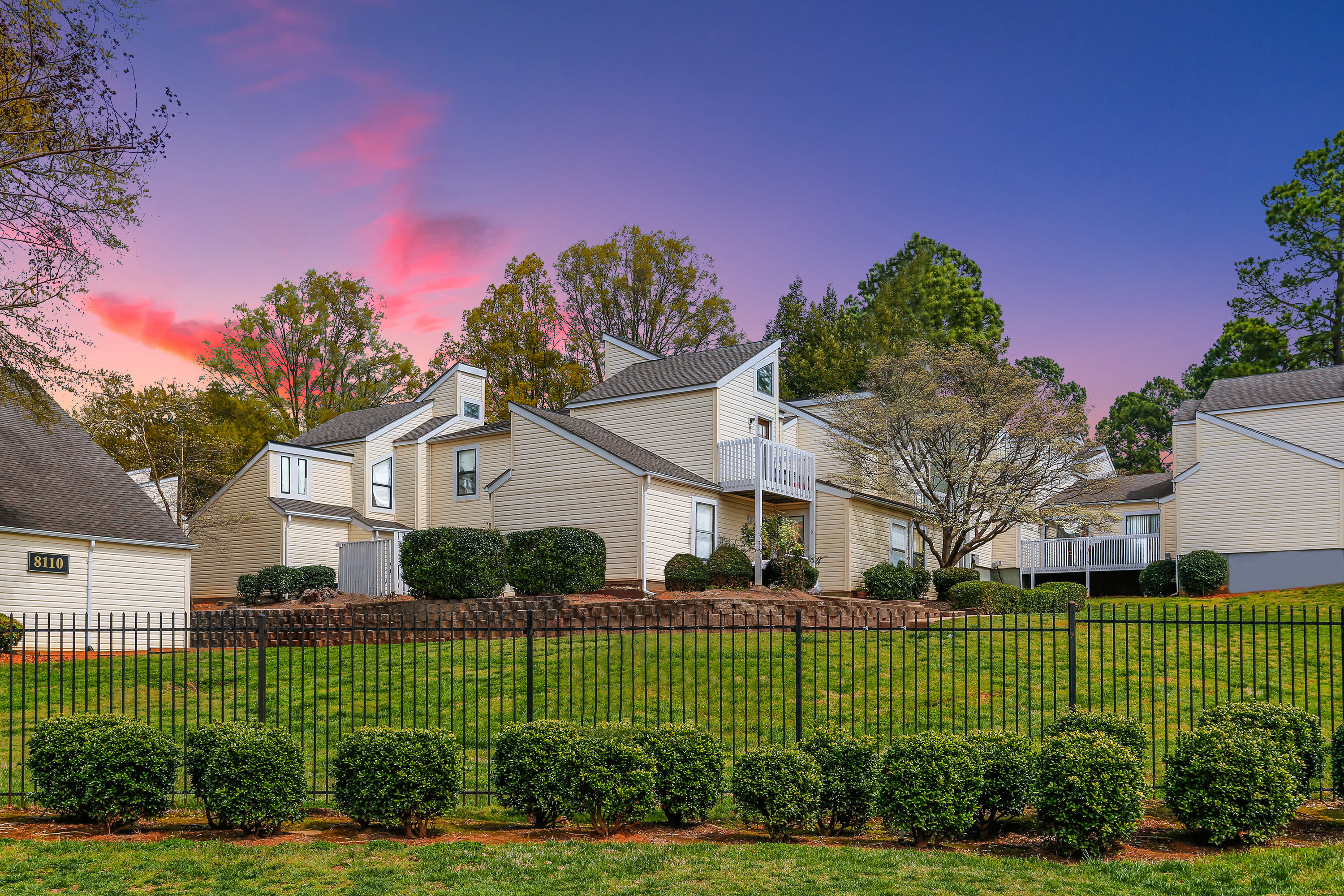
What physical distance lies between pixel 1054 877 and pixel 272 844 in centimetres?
679

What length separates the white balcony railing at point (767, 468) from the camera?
29484mm

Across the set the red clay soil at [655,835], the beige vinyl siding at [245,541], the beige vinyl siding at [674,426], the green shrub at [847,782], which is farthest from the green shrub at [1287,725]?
the beige vinyl siding at [245,541]

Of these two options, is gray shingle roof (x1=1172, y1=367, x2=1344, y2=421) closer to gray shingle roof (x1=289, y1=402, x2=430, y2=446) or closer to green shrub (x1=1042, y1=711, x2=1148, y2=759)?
green shrub (x1=1042, y1=711, x2=1148, y2=759)

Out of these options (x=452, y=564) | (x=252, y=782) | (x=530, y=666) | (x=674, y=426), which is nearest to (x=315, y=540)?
(x=452, y=564)

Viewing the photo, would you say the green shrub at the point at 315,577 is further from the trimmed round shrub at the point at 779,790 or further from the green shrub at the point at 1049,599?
the trimmed round shrub at the point at 779,790

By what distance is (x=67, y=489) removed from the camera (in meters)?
26.0

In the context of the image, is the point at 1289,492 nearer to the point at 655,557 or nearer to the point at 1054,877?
the point at 655,557

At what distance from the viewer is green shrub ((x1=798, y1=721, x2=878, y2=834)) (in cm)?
971

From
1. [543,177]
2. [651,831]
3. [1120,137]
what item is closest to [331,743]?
[651,831]

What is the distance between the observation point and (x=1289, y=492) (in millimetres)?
31328

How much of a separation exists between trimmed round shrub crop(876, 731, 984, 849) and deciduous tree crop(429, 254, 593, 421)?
130 ft

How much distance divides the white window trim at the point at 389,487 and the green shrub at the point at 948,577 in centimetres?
1944

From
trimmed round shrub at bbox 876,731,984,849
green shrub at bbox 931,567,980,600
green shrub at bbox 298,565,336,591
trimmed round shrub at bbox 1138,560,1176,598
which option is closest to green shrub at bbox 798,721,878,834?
trimmed round shrub at bbox 876,731,984,849

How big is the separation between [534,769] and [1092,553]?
3037 centimetres
